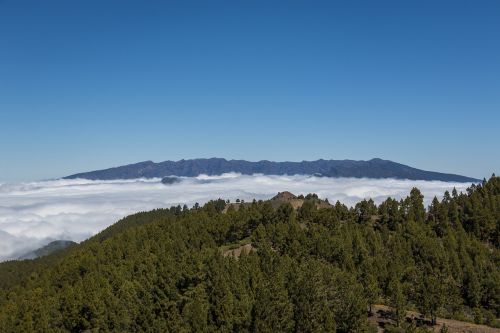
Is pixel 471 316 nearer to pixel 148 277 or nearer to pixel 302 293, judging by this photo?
pixel 302 293

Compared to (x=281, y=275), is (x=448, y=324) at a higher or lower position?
lower

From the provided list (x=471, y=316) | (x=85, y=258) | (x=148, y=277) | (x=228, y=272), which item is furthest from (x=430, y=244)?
(x=85, y=258)

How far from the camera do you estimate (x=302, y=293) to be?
80.9 metres

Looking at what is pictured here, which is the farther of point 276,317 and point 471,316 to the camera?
point 471,316

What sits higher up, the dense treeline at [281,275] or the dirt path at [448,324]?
the dense treeline at [281,275]

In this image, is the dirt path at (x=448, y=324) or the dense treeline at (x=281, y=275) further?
the dirt path at (x=448, y=324)

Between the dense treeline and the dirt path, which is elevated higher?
the dense treeline

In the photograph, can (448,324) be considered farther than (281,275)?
No

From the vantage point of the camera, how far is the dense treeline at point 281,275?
78.9 m

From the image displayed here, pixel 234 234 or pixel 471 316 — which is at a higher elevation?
pixel 234 234

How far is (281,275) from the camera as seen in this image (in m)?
89.9

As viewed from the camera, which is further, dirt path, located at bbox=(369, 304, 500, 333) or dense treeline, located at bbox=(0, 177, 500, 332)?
dirt path, located at bbox=(369, 304, 500, 333)

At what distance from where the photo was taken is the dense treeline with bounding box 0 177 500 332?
3108 inches

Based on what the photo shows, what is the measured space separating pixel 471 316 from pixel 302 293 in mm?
50585
